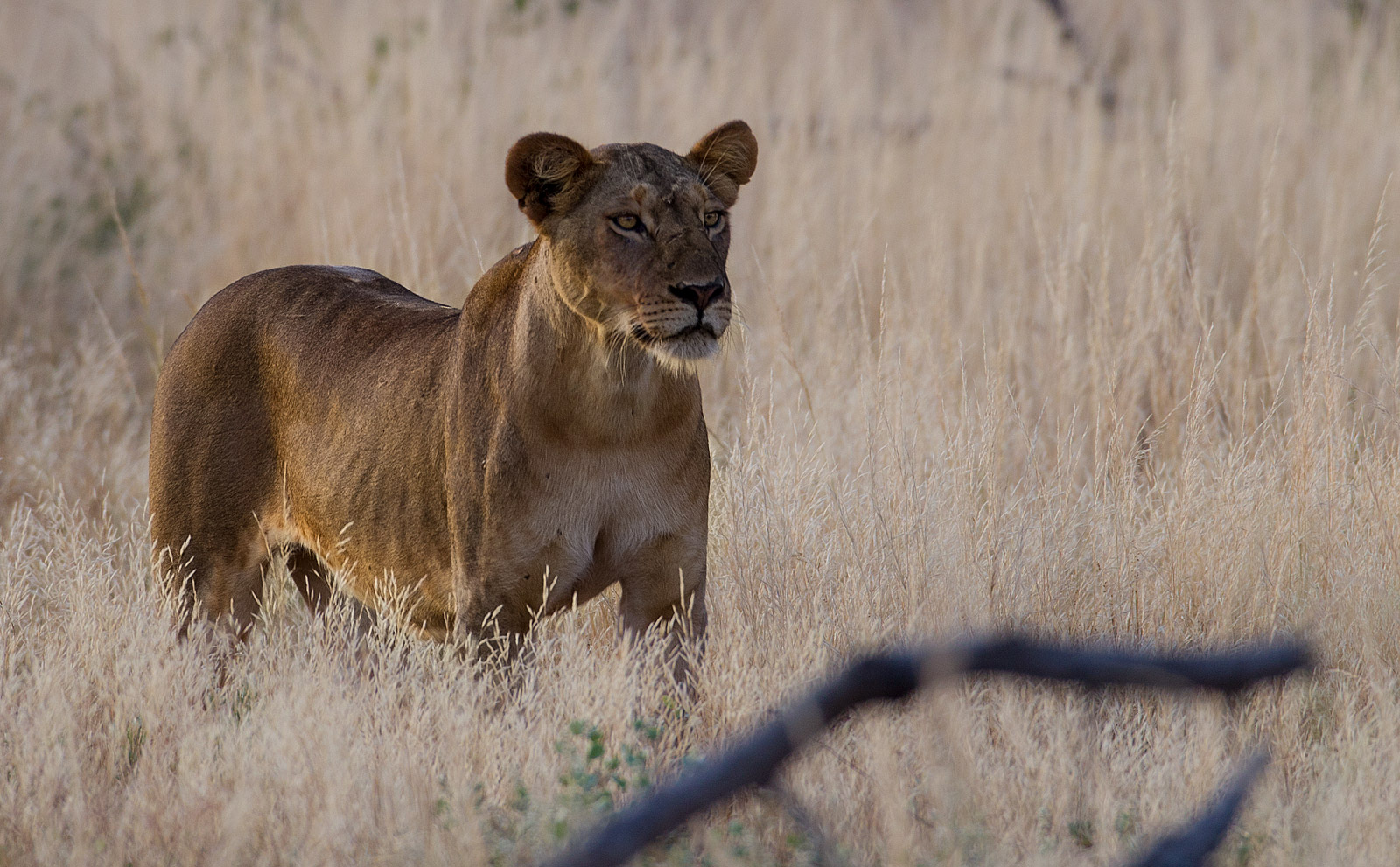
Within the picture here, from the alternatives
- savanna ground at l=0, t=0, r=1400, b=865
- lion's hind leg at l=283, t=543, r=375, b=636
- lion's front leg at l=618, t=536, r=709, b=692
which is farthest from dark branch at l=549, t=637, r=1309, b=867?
lion's hind leg at l=283, t=543, r=375, b=636

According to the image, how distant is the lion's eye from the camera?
10.9 ft

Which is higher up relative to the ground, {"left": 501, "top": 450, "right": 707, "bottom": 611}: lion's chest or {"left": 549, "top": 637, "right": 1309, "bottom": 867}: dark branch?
{"left": 549, "top": 637, "right": 1309, "bottom": 867}: dark branch

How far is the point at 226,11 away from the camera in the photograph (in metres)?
11.1

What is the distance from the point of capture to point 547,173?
3434 millimetres

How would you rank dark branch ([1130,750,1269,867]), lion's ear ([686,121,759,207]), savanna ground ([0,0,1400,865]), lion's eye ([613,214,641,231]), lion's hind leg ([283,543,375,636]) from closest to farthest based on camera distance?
dark branch ([1130,750,1269,867])
savanna ground ([0,0,1400,865])
lion's eye ([613,214,641,231])
lion's ear ([686,121,759,207])
lion's hind leg ([283,543,375,636])

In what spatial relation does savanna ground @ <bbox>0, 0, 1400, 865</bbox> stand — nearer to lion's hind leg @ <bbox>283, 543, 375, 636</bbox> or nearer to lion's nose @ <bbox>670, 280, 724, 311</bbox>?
lion's hind leg @ <bbox>283, 543, 375, 636</bbox>

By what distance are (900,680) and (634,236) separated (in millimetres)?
1729

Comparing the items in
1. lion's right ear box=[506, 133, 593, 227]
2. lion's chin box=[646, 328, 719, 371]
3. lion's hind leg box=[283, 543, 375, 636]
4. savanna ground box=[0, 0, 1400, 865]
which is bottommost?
lion's hind leg box=[283, 543, 375, 636]

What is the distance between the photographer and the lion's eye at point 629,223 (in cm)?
333

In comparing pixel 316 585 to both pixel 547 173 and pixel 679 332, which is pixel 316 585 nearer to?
pixel 547 173

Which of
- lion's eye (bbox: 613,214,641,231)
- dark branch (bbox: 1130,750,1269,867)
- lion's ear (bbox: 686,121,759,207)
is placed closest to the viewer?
dark branch (bbox: 1130,750,1269,867)

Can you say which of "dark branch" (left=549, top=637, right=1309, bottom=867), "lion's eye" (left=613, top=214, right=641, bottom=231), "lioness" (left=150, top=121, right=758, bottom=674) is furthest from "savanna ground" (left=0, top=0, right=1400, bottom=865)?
"lion's eye" (left=613, top=214, right=641, bottom=231)

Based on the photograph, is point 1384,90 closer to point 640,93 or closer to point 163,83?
point 640,93

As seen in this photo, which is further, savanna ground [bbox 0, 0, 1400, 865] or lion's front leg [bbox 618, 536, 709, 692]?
lion's front leg [bbox 618, 536, 709, 692]
